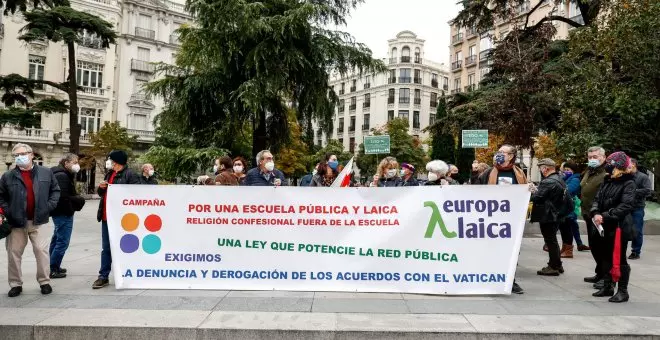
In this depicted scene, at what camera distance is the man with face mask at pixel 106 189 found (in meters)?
6.75

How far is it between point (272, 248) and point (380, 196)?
58.7 inches

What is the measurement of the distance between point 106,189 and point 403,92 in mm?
79550

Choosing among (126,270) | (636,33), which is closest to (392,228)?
(126,270)

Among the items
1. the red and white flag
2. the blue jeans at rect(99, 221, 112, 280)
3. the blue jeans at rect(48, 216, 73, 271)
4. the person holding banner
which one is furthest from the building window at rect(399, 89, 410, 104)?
the blue jeans at rect(99, 221, 112, 280)

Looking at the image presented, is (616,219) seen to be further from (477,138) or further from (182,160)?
(182,160)

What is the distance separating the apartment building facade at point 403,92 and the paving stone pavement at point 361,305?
76294 millimetres

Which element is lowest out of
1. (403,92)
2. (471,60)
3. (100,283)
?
(100,283)

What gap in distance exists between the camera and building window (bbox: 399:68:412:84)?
84188 millimetres

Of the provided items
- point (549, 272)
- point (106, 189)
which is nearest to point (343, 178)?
point (106, 189)

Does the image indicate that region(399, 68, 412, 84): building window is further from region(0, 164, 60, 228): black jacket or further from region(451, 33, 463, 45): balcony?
region(0, 164, 60, 228): black jacket

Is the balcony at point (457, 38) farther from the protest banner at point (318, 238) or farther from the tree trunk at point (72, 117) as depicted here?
the protest banner at point (318, 238)

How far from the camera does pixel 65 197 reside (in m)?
7.43

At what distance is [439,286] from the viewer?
6.37 metres

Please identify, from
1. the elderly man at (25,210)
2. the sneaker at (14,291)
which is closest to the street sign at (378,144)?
the elderly man at (25,210)
